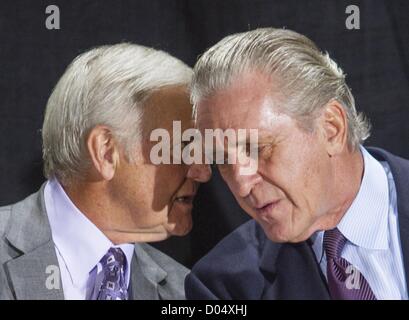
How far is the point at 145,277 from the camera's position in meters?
1.64

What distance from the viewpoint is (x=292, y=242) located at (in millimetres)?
1594

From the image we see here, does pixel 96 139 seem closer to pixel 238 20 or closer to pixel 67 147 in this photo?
pixel 67 147

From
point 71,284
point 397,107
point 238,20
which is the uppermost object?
point 238,20

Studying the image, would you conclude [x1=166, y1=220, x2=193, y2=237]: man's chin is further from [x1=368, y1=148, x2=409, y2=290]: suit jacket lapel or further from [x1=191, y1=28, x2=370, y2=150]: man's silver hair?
[x1=368, y1=148, x2=409, y2=290]: suit jacket lapel

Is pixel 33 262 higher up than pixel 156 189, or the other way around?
pixel 156 189

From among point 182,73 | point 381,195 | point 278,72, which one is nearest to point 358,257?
point 381,195

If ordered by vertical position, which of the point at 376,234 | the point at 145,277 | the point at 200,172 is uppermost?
the point at 200,172

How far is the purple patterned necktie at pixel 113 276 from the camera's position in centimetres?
162

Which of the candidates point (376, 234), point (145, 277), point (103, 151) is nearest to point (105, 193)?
point (103, 151)

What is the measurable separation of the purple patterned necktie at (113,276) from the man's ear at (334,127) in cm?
46

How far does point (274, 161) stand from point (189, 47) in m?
0.30

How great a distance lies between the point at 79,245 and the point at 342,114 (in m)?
0.58

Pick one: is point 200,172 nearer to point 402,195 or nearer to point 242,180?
point 242,180

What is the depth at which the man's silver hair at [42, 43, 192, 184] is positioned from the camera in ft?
5.21
